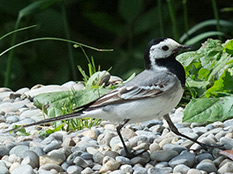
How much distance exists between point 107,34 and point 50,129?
10.0 ft

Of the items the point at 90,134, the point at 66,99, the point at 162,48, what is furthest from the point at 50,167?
the point at 66,99

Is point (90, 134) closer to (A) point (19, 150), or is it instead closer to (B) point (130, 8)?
(A) point (19, 150)

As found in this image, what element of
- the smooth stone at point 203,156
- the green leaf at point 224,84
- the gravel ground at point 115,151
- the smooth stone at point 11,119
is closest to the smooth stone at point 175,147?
the gravel ground at point 115,151

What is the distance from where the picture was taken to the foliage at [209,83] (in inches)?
139

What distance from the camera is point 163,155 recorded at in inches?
121

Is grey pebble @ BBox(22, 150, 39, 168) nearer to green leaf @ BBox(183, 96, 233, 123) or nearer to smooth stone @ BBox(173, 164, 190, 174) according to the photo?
smooth stone @ BBox(173, 164, 190, 174)

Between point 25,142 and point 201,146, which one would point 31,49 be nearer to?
point 25,142

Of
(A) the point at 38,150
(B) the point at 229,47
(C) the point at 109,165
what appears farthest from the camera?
(B) the point at 229,47

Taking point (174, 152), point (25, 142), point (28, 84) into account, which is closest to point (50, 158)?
point (25, 142)

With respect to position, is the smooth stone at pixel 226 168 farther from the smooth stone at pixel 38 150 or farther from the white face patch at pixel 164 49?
the smooth stone at pixel 38 150

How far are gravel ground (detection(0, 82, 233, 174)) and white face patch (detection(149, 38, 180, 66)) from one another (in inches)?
19.3

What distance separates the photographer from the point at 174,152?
10.2 feet

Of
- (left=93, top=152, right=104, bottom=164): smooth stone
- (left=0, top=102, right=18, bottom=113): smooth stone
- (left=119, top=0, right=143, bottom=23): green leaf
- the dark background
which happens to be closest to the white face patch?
(left=93, top=152, right=104, bottom=164): smooth stone

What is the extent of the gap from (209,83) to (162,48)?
87 cm
